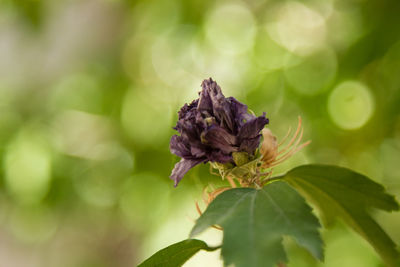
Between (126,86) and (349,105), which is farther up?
(126,86)

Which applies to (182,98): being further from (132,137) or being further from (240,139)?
(240,139)

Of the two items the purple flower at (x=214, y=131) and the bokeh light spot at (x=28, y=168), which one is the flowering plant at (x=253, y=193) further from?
the bokeh light spot at (x=28, y=168)

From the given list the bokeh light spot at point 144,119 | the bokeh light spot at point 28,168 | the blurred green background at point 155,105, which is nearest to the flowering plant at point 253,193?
the blurred green background at point 155,105

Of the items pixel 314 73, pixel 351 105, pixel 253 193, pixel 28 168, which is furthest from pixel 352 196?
pixel 28 168

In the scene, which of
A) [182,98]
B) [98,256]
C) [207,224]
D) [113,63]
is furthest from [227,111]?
[98,256]

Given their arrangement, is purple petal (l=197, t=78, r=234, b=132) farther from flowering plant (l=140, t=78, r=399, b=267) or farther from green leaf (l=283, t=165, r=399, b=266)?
green leaf (l=283, t=165, r=399, b=266)

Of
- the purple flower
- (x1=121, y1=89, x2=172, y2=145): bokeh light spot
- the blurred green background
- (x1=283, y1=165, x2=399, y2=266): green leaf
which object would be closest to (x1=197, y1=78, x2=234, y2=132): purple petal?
the purple flower
